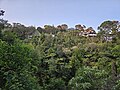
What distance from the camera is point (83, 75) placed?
40.5 ft

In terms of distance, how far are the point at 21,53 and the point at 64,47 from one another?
361 inches

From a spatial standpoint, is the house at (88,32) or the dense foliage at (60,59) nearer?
the dense foliage at (60,59)

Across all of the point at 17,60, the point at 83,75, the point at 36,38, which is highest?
the point at 36,38

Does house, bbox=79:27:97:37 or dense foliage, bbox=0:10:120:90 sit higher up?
house, bbox=79:27:97:37

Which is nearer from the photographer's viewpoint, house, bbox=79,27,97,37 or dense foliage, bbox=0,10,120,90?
dense foliage, bbox=0,10,120,90

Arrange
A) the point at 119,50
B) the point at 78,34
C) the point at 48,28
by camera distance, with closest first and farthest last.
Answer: the point at 119,50 → the point at 78,34 → the point at 48,28

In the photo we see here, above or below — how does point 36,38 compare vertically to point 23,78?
above

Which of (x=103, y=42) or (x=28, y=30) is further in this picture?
(x=28, y=30)

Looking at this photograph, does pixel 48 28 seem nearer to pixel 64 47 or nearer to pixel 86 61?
pixel 64 47

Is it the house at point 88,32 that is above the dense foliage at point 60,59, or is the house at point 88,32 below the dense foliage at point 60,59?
above

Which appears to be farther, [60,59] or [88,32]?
[88,32]

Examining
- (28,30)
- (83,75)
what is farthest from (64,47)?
(83,75)

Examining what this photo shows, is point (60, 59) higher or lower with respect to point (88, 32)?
lower

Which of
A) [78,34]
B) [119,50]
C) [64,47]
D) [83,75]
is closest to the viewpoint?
[83,75]
